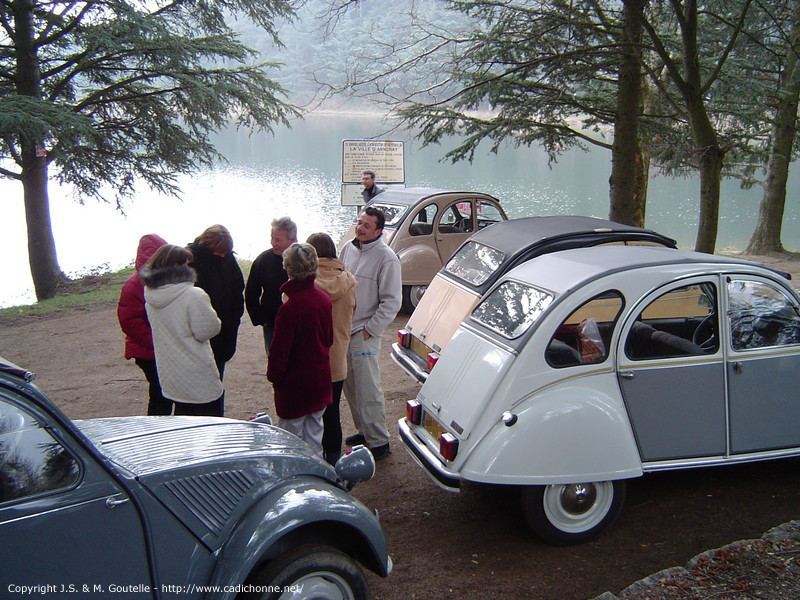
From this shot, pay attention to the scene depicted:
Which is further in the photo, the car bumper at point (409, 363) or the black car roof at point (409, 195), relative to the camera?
the black car roof at point (409, 195)

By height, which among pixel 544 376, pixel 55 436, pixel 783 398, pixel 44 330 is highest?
pixel 55 436

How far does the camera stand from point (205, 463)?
9.47 feet

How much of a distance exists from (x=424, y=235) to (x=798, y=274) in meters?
9.48

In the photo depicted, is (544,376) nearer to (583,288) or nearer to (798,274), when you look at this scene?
(583,288)

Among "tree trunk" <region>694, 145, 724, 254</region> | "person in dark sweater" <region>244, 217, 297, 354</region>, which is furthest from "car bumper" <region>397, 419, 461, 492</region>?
"tree trunk" <region>694, 145, 724, 254</region>

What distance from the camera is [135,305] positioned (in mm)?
5098

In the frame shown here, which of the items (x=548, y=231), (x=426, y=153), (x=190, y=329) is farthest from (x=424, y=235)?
(x=426, y=153)

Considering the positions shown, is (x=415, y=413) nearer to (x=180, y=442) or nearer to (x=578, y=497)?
(x=578, y=497)

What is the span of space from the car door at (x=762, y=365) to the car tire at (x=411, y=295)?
21.5 ft

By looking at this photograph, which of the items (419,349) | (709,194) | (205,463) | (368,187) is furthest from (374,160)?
(205,463)

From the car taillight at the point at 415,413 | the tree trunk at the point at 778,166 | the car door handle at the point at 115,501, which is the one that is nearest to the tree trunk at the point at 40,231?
the car taillight at the point at 415,413

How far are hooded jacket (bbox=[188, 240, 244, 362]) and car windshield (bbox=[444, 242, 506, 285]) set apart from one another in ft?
8.62

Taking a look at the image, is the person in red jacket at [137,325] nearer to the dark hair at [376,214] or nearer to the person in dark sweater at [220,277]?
the person in dark sweater at [220,277]

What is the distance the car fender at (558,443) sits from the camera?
4047 mm
